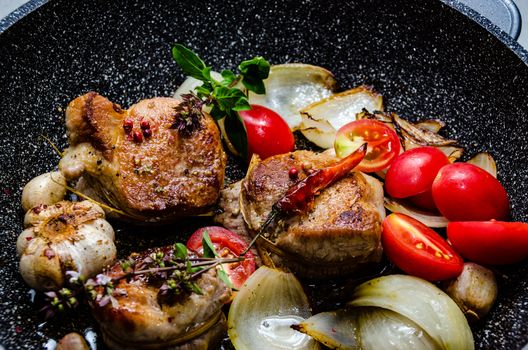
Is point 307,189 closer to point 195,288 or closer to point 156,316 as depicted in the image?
point 195,288

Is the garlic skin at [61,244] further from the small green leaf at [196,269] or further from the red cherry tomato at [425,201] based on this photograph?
the red cherry tomato at [425,201]

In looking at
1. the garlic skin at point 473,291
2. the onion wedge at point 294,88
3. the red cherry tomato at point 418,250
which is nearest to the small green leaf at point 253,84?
the onion wedge at point 294,88

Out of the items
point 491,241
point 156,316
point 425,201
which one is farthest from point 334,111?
point 156,316

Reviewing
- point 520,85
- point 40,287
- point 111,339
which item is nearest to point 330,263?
point 111,339

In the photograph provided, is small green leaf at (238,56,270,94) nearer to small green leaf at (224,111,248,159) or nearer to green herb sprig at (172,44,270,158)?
green herb sprig at (172,44,270,158)

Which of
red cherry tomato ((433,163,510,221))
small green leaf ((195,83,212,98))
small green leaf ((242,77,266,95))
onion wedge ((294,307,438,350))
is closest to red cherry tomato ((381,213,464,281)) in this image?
red cherry tomato ((433,163,510,221))

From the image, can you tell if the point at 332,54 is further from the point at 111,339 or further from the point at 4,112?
the point at 111,339

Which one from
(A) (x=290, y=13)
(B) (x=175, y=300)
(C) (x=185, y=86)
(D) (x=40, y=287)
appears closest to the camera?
(B) (x=175, y=300)
